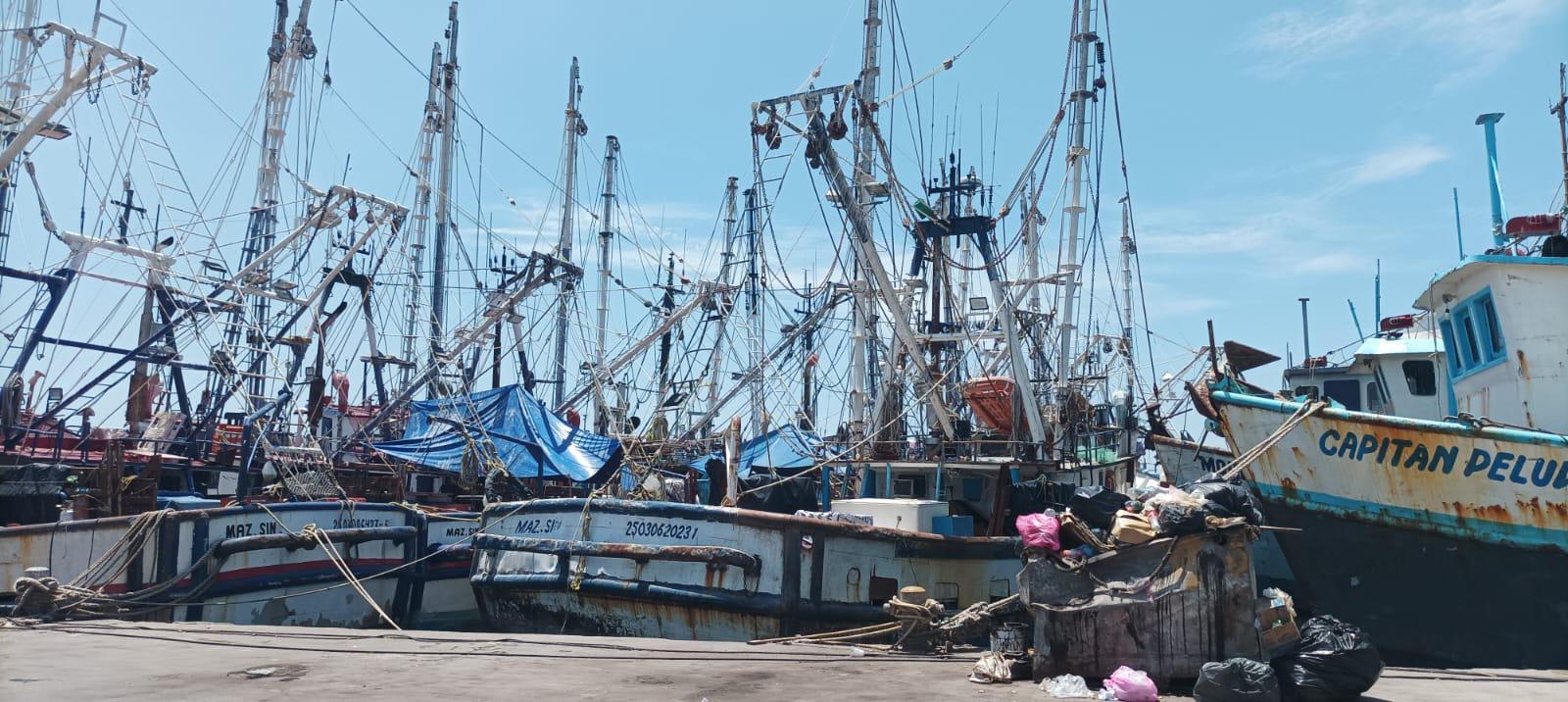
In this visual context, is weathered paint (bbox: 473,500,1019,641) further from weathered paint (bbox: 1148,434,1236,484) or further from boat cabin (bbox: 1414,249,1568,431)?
weathered paint (bbox: 1148,434,1236,484)

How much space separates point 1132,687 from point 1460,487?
6214 mm

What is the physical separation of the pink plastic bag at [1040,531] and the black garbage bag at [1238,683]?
1.48 meters

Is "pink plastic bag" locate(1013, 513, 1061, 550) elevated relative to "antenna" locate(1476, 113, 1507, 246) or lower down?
lower down

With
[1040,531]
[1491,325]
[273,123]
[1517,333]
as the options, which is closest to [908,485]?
[1491,325]

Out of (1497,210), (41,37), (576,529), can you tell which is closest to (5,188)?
(41,37)

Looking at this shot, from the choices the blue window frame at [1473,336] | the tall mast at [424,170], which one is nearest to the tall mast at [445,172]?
the tall mast at [424,170]

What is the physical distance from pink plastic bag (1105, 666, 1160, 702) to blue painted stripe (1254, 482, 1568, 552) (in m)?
5.93

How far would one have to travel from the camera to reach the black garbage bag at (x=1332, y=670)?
6.79 m

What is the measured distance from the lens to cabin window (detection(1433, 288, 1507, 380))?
12141mm

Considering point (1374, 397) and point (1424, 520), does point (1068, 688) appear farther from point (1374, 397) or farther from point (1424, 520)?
point (1374, 397)

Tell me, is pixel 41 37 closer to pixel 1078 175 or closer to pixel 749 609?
pixel 749 609

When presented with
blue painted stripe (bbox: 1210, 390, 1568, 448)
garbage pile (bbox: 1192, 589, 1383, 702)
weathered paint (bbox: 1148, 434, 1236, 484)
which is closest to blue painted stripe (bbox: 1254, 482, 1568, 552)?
blue painted stripe (bbox: 1210, 390, 1568, 448)

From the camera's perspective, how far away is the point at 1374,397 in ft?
52.1

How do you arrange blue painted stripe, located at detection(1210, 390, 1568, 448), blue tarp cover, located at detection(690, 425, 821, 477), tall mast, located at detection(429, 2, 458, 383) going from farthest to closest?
1. tall mast, located at detection(429, 2, 458, 383)
2. blue tarp cover, located at detection(690, 425, 821, 477)
3. blue painted stripe, located at detection(1210, 390, 1568, 448)
